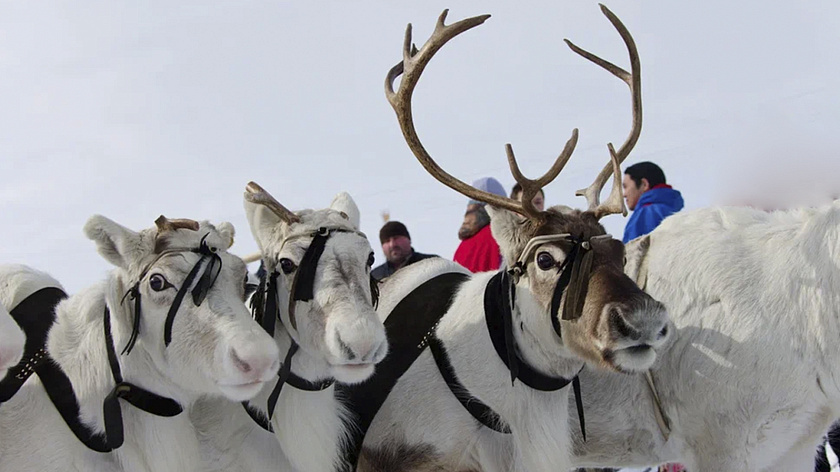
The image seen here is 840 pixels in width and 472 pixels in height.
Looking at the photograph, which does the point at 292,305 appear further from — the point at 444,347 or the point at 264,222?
the point at 444,347

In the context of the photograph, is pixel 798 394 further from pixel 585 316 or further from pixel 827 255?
pixel 585 316

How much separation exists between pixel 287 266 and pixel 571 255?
1.41 meters

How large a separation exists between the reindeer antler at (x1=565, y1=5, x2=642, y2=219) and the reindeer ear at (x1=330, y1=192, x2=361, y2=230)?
130 cm

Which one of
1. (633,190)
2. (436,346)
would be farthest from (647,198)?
(436,346)

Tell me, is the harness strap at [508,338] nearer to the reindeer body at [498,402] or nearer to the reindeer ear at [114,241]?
the reindeer body at [498,402]

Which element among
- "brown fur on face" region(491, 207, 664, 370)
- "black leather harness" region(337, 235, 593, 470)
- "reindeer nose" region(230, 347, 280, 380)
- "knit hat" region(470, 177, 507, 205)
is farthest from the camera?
"knit hat" region(470, 177, 507, 205)

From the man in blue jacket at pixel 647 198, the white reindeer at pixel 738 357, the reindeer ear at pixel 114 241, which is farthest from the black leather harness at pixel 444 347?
the man in blue jacket at pixel 647 198

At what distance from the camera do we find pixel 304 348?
13.1ft

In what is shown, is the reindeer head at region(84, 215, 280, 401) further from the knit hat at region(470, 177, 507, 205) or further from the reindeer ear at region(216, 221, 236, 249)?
the knit hat at region(470, 177, 507, 205)

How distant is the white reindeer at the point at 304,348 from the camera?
386cm

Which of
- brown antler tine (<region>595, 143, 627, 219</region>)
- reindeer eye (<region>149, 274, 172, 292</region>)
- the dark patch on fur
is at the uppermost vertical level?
brown antler tine (<region>595, 143, 627, 219</region>)

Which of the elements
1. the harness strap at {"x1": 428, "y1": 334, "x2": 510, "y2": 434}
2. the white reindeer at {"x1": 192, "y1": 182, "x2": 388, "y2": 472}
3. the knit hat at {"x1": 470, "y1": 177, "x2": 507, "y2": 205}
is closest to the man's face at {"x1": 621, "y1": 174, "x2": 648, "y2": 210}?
the knit hat at {"x1": 470, "y1": 177, "x2": 507, "y2": 205}

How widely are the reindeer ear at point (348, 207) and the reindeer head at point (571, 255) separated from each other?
510mm

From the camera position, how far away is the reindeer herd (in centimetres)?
371
